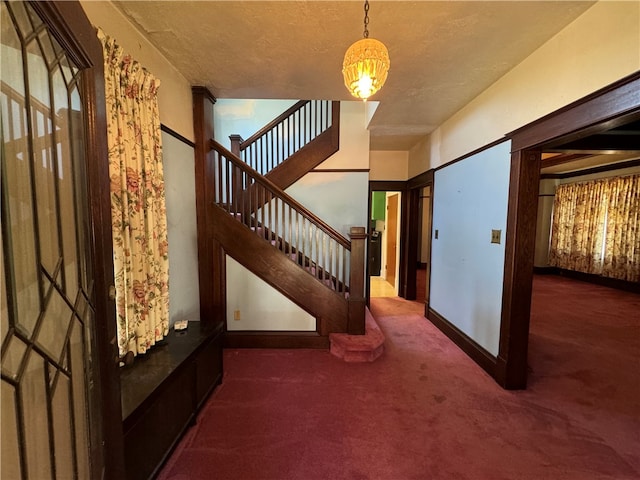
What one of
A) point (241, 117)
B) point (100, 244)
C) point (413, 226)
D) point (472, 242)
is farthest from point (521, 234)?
point (241, 117)

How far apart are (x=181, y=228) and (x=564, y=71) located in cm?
318

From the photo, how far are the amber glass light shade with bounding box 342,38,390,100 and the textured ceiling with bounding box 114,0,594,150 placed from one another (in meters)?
0.42

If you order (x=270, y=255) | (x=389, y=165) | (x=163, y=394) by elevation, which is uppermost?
(x=389, y=165)

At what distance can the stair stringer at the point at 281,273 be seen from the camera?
2917 mm

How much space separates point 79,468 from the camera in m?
0.99

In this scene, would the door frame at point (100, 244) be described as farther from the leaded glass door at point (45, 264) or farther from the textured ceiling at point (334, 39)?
the textured ceiling at point (334, 39)

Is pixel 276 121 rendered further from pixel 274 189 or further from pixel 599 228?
pixel 599 228

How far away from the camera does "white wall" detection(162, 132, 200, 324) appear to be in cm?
232

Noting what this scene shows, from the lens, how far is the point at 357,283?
2.97 meters

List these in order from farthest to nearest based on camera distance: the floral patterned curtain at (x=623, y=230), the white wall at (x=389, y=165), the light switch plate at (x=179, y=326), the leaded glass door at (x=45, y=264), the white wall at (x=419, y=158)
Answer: the floral patterned curtain at (x=623, y=230) < the white wall at (x=389, y=165) < the white wall at (x=419, y=158) < the light switch plate at (x=179, y=326) < the leaded glass door at (x=45, y=264)

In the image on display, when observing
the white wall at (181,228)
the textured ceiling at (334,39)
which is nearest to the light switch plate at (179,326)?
the white wall at (181,228)

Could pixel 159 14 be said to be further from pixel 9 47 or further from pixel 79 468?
pixel 79 468

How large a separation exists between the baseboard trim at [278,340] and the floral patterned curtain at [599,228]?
6630 millimetres

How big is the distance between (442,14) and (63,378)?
99.8 inches
